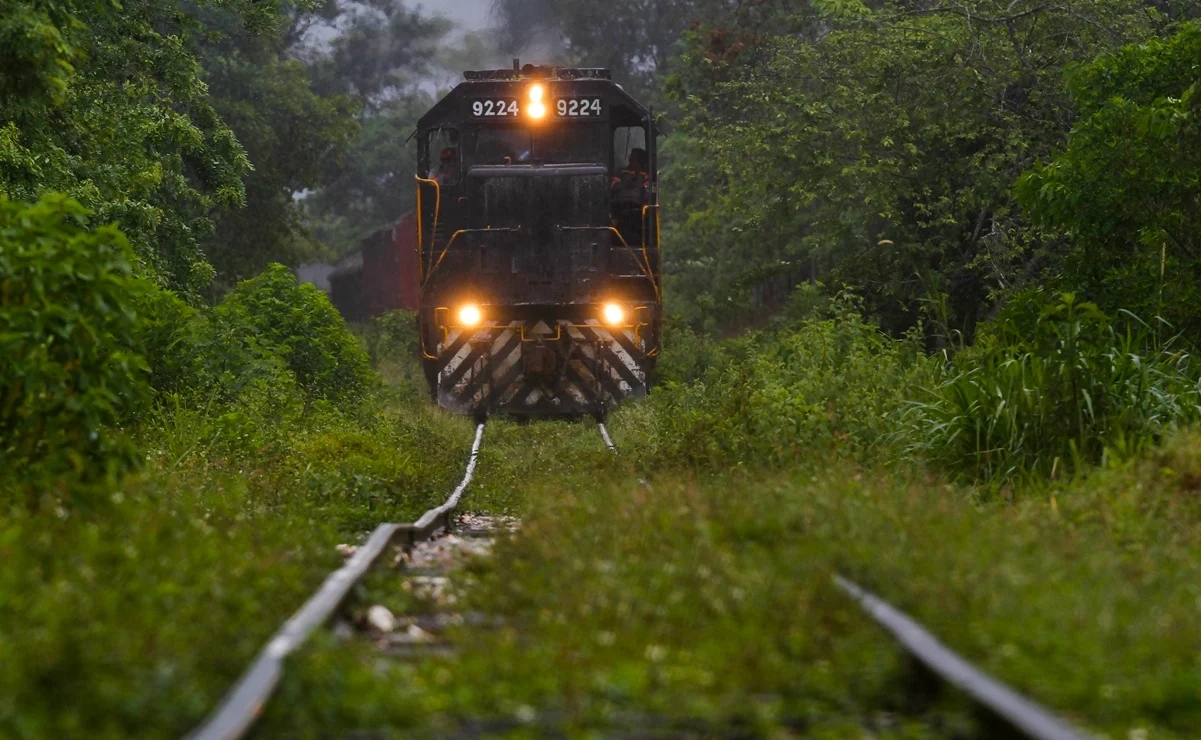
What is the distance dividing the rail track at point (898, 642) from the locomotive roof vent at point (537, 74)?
13.8 metres

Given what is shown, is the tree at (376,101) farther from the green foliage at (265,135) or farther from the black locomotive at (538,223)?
the black locomotive at (538,223)

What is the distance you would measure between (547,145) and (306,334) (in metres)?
3.86

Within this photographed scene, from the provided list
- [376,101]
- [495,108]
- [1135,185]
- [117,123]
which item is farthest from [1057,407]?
[376,101]

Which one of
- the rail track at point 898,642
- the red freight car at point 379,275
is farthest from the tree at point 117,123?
the red freight car at point 379,275

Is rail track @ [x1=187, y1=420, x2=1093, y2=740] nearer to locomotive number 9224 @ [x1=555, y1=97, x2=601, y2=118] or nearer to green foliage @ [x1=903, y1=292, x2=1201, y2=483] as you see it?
green foliage @ [x1=903, y1=292, x2=1201, y2=483]

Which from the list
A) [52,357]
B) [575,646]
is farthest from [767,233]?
[575,646]

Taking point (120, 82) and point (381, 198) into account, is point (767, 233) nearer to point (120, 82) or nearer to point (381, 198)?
point (120, 82)

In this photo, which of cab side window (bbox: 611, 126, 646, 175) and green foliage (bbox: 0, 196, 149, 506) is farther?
cab side window (bbox: 611, 126, 646, 175)

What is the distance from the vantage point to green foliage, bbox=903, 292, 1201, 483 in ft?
33.1

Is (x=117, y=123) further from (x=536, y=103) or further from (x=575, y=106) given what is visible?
(x=575, y=106)

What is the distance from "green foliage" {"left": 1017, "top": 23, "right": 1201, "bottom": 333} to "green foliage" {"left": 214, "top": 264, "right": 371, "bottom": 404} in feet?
30.7

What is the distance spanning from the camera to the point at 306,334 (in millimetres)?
19797

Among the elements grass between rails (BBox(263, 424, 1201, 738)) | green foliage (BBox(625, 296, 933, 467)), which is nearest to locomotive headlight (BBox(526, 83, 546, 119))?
green foliage (BBox(625, 296, 933, 467))

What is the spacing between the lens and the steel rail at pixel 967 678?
12.8 feet
